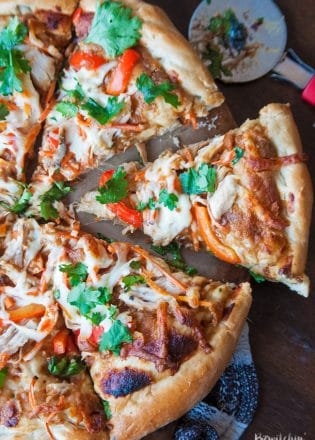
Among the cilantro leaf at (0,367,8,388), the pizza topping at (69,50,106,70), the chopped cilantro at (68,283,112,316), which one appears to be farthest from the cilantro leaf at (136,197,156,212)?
the cilantro leaf at (0,367,8,388)

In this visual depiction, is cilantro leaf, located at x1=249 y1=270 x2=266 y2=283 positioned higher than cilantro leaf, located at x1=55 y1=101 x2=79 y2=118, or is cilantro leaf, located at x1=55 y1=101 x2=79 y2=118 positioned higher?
cilantro leaf, located at x1=55 y1=101 x2=79 y2=118

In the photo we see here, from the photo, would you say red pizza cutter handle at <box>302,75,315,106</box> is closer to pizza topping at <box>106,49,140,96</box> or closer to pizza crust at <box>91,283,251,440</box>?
pizza topping at <box>106,49,140,96</box>

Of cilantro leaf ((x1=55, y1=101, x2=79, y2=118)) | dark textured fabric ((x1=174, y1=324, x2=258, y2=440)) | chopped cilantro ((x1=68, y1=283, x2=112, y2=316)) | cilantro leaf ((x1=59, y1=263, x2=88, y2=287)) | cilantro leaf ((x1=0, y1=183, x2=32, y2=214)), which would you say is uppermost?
cilantro leaf ((x1=55, y1=101, x2=79, y2=118))

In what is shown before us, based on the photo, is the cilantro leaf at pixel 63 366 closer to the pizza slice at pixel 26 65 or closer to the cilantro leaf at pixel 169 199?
the cilantro leaf at pixel 169 199

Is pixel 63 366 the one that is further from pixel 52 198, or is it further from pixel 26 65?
pixel 26 65

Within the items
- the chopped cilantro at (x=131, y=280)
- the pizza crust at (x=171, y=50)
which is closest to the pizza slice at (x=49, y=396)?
the chopped cilantro at (x=131, y=280)

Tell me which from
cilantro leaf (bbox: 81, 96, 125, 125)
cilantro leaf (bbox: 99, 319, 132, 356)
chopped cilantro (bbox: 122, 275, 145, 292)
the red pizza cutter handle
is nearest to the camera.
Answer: cilantro leaf (bbox: 99, 319, 132, 356)

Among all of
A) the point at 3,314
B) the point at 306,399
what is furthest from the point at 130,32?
the point at 306,399
